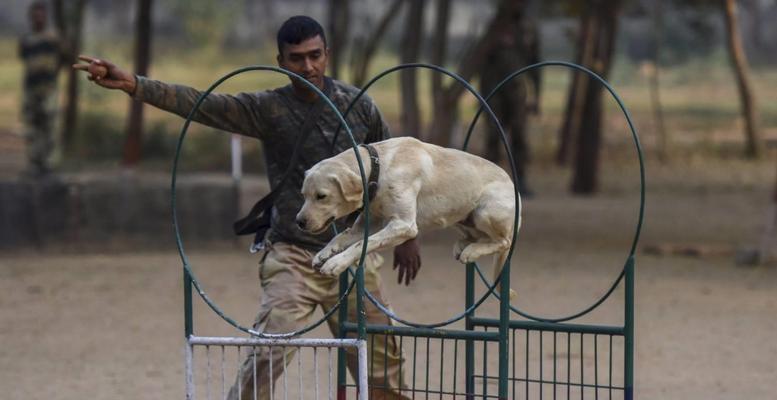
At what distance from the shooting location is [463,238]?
4.50 meters

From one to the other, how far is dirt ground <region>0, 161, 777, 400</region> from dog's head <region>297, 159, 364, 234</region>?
2.90 metres

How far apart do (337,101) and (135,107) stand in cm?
1238

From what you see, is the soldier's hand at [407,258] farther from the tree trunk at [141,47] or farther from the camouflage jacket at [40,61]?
the tree trunk at [141,47]

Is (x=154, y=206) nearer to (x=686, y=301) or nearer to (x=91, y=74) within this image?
(x=686, y=301)

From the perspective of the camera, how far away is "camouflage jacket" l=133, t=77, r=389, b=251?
190 inches

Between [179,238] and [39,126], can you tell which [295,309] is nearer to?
[179,238]

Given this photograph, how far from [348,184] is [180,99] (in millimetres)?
861

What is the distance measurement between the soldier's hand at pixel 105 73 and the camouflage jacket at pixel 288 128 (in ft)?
1.29

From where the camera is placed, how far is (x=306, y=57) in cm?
469

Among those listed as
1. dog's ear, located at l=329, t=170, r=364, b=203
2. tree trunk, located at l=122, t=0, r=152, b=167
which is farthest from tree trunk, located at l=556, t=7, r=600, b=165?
dog's ear, located at l=329, t=170, r=364, b=203

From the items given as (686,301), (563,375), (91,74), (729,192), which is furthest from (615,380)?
(729,192)

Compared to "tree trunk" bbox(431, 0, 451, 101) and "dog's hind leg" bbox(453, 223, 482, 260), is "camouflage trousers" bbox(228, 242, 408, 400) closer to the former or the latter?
"dog's hind leg" bbox(453, 223, 482, 260)

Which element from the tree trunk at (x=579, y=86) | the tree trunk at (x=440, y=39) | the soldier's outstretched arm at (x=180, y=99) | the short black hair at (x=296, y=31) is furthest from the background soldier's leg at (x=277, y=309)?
the tree trunk at (x=579, y=86)

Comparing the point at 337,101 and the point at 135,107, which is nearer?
the point at 337,101
